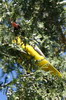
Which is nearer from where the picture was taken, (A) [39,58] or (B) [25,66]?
(B) [25,66]

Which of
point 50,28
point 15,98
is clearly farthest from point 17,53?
point 50,28

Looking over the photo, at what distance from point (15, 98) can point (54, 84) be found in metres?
0.84

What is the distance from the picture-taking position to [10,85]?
Answer: 4.34 m

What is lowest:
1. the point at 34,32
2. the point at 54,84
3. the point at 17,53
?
the point at 54,84

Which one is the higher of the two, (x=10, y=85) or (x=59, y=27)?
(x=59, y=27)

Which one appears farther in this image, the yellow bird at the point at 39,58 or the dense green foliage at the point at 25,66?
the yellow bird at the point at 39,58

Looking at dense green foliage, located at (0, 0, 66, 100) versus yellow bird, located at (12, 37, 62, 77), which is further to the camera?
yellow bird, located at (12, 37, 62, 77)

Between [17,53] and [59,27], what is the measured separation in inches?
67.0

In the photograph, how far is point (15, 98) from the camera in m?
4.64

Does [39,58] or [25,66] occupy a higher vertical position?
[39,58]

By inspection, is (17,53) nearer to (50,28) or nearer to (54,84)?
(54,84)

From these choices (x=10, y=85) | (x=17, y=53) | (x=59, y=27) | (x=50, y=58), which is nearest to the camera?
(x=10, y=85)

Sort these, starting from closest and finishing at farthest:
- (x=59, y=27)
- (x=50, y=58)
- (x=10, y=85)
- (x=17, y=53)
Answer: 1. (x=10, y=85)
2. (x=17, y=53)
3. (x=50, y=58)
4. (x=59, y=27)

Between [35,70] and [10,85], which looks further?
[35,70]
